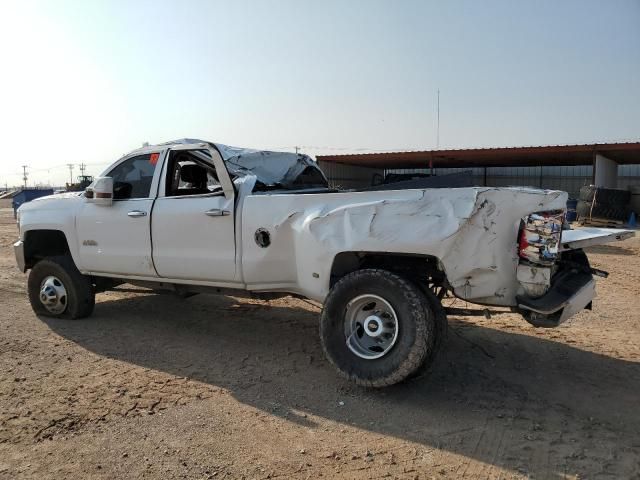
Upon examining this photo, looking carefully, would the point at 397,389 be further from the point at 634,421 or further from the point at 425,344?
the point at 634,421

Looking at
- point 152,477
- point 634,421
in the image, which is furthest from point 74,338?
point 634,421

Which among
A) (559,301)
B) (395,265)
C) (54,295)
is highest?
(395,265)

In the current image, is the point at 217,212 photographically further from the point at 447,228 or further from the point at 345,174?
the point at 345,174

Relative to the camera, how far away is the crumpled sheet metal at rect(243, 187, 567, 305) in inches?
144

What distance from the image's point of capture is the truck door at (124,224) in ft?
18.2

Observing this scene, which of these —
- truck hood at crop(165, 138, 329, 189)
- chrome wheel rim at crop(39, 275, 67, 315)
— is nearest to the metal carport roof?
truck hood at crop(165, 138, 329, 189)

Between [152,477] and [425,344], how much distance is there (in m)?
1.96

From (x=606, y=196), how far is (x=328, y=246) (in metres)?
18.7

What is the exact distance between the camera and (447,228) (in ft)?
12.2

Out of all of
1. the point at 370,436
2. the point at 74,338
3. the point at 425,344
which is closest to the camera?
the point at 370,436

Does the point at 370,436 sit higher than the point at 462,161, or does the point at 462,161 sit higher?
the point at 462,161

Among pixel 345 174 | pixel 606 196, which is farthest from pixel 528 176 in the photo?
pixel 606 196

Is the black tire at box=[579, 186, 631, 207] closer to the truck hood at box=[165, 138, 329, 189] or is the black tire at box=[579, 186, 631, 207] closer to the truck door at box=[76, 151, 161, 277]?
the truck hood at box=[165, 138, 329, 189]

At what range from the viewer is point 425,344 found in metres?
3.74
